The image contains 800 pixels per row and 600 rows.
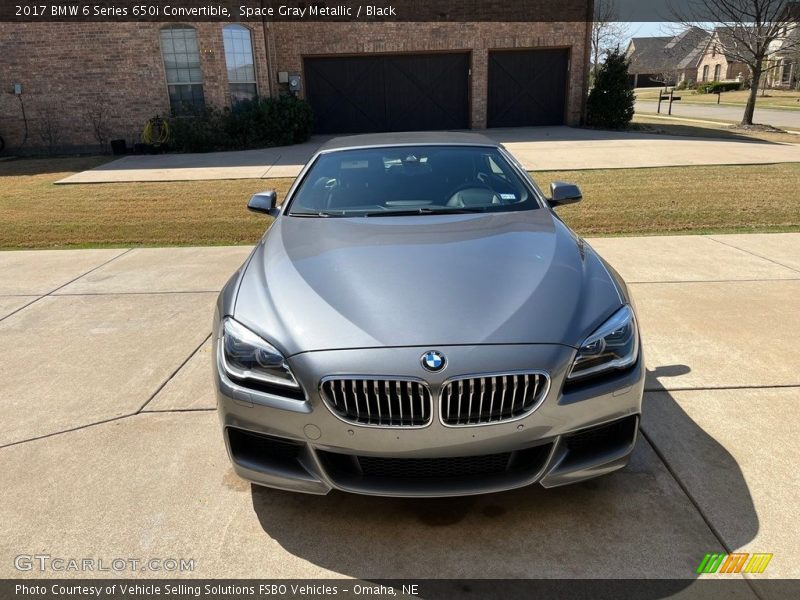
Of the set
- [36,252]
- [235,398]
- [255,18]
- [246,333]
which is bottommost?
[36,252]

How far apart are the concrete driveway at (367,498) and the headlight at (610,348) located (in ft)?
2.23

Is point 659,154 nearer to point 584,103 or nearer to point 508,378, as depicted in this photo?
point 584,103

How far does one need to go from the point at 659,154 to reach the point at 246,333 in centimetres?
1327

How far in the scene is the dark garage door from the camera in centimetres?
1934

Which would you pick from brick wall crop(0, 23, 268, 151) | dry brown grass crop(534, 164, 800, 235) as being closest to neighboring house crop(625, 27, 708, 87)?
brick wall crop(0, 23, 268, 151)

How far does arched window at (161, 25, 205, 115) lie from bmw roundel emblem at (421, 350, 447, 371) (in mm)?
16748

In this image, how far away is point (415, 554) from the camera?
2455 mm

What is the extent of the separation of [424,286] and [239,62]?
16.9 m

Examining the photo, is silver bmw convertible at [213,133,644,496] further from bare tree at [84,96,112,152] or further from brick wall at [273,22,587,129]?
brick wall at [273,22,587,129]

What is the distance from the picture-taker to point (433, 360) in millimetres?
2299

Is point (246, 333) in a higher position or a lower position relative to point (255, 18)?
lower

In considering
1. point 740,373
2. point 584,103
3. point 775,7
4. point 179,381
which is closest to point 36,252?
point 179,381

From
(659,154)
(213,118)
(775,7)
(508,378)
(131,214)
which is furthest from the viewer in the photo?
(775,7)

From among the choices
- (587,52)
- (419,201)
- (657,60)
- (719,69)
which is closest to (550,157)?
(587,52)
